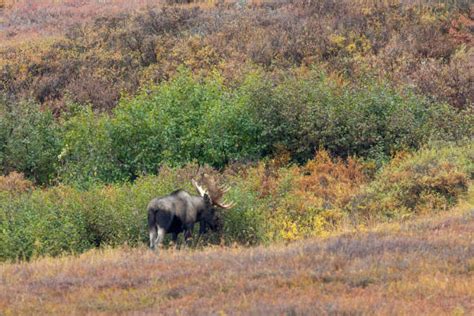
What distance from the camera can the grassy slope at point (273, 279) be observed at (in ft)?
35.9

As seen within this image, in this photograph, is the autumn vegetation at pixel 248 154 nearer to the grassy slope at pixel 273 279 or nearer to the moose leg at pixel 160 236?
the grassy slope at pixel 273 279

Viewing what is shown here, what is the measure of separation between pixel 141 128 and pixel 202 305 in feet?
54.2

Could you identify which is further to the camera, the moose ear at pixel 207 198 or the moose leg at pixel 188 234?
the moose ear at pixel 207 198

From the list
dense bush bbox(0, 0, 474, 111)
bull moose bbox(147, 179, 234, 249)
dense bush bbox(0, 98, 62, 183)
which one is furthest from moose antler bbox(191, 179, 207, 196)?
dense bush bbox(0, 0, 474, 111)

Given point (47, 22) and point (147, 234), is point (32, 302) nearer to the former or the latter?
point (147, 234)

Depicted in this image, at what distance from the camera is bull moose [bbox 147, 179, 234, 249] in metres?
17.7

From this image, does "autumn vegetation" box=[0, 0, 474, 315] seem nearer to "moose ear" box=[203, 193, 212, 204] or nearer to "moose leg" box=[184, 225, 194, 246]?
"moose leg" box=[184, 225, 194, 246]

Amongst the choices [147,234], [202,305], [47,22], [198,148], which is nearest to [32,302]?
[202,305]

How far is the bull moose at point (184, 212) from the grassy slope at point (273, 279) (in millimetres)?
2024

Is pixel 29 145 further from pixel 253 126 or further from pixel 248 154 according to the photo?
pixel 253 126

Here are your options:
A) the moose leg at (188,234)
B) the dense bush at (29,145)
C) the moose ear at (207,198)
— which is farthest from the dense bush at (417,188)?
the dense bush at (29,145)

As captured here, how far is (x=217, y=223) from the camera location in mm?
19562

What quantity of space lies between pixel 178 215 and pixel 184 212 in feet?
0.80

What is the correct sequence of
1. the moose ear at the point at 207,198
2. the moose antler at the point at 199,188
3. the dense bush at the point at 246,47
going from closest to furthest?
1. the moose ear at the point at 207,198
2. the moose antler at the point at 199,188
3. the dense bush at the point at 246,47
